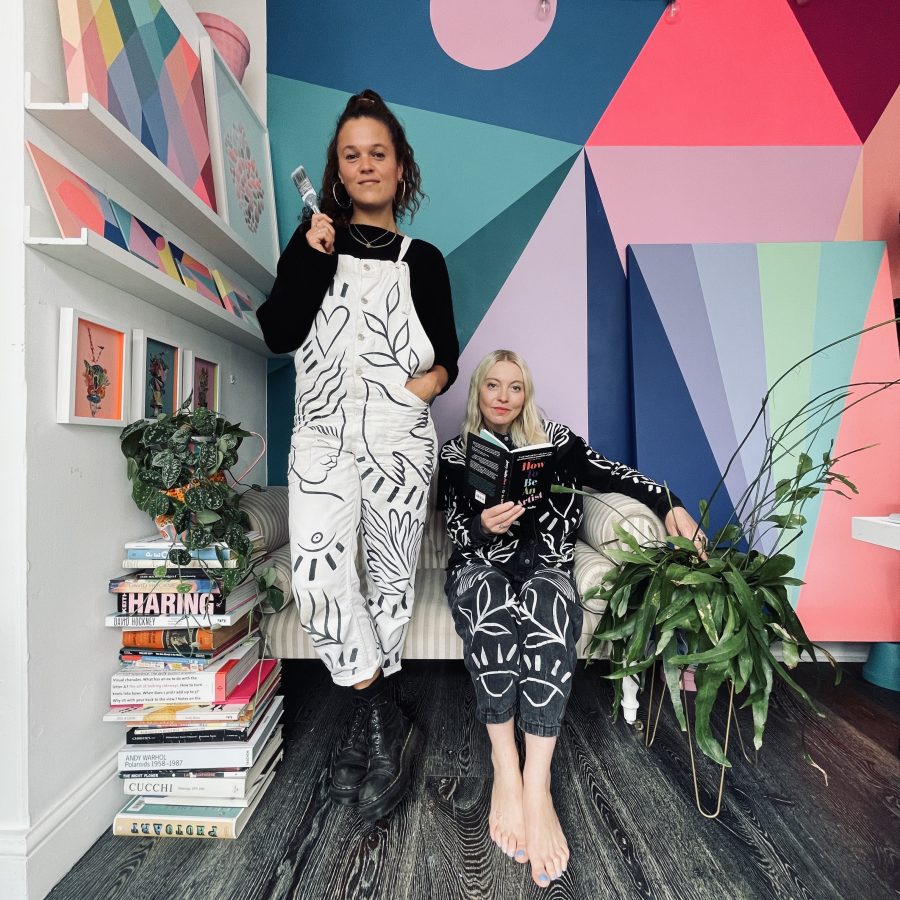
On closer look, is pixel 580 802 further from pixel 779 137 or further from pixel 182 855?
pixel 779 137

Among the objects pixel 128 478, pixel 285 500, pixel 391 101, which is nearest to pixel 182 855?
pixel 128 478

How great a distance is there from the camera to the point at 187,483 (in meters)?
1.13

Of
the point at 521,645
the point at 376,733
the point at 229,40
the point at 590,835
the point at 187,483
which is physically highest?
the point at 229,40

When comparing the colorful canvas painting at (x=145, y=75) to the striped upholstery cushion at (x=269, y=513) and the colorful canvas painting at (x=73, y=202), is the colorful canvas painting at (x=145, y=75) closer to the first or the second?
the colorful canvas painting at (x=73, y=202)

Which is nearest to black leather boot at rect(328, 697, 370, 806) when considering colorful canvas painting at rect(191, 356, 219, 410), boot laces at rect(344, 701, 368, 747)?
boot laces at rect(344, 701, 368, 747)

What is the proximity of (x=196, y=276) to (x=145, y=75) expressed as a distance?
1.59 ft

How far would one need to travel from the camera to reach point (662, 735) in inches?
59.4

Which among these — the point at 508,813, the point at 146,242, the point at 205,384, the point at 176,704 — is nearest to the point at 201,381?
the point at 205,384

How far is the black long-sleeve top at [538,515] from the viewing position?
152cm

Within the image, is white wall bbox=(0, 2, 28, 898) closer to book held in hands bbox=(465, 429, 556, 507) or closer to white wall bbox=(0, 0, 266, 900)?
white wall bbox=(0, 0, 266, 900)

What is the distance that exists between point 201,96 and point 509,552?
174 centimetres

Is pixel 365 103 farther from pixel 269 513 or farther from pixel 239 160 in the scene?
pixel 269 513

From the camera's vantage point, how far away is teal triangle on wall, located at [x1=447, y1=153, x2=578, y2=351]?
2182 mm

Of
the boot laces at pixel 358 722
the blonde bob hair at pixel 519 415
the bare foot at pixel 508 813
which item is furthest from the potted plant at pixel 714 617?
the boot laces at pixel 358 722
